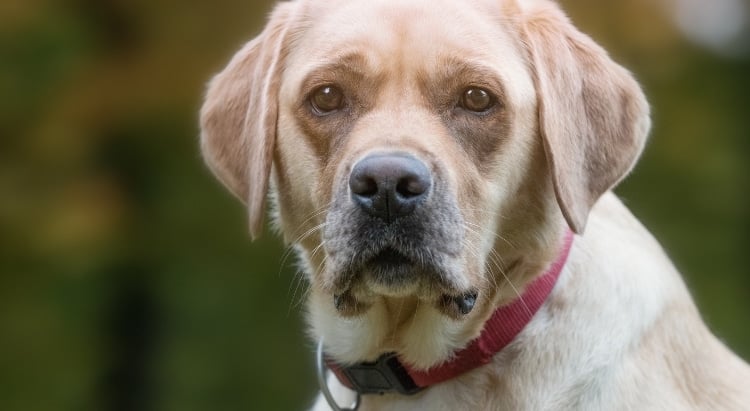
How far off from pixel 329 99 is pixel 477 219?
68cm

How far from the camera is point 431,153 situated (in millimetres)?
4145

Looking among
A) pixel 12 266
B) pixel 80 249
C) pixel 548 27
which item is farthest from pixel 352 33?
pixel 12 266

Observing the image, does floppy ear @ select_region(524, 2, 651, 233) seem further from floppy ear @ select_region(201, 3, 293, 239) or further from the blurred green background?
the blurred green background

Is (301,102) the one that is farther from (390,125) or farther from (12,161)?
(12,161)

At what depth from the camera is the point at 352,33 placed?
14.8 feet

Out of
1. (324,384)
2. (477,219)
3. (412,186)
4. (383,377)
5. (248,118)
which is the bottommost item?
(324,384)

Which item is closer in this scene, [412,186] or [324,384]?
[412,186]

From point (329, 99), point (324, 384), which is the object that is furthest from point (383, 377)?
point (329, 99)

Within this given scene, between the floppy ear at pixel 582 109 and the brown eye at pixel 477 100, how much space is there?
0.64ft

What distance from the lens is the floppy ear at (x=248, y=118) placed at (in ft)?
15.3

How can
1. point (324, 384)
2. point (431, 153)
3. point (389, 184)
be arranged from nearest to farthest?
1. point (389, 184)
2. point (431, 153)
3. point (324, 384)

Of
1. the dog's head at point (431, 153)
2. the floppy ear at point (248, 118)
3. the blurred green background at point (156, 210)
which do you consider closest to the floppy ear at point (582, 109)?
the dog's head at point (431, 153)

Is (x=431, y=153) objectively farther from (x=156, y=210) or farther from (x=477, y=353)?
(x=156, y=210)

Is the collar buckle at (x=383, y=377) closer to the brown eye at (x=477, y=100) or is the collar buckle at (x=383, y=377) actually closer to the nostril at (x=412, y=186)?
the nostril at (x=412, y=186)
